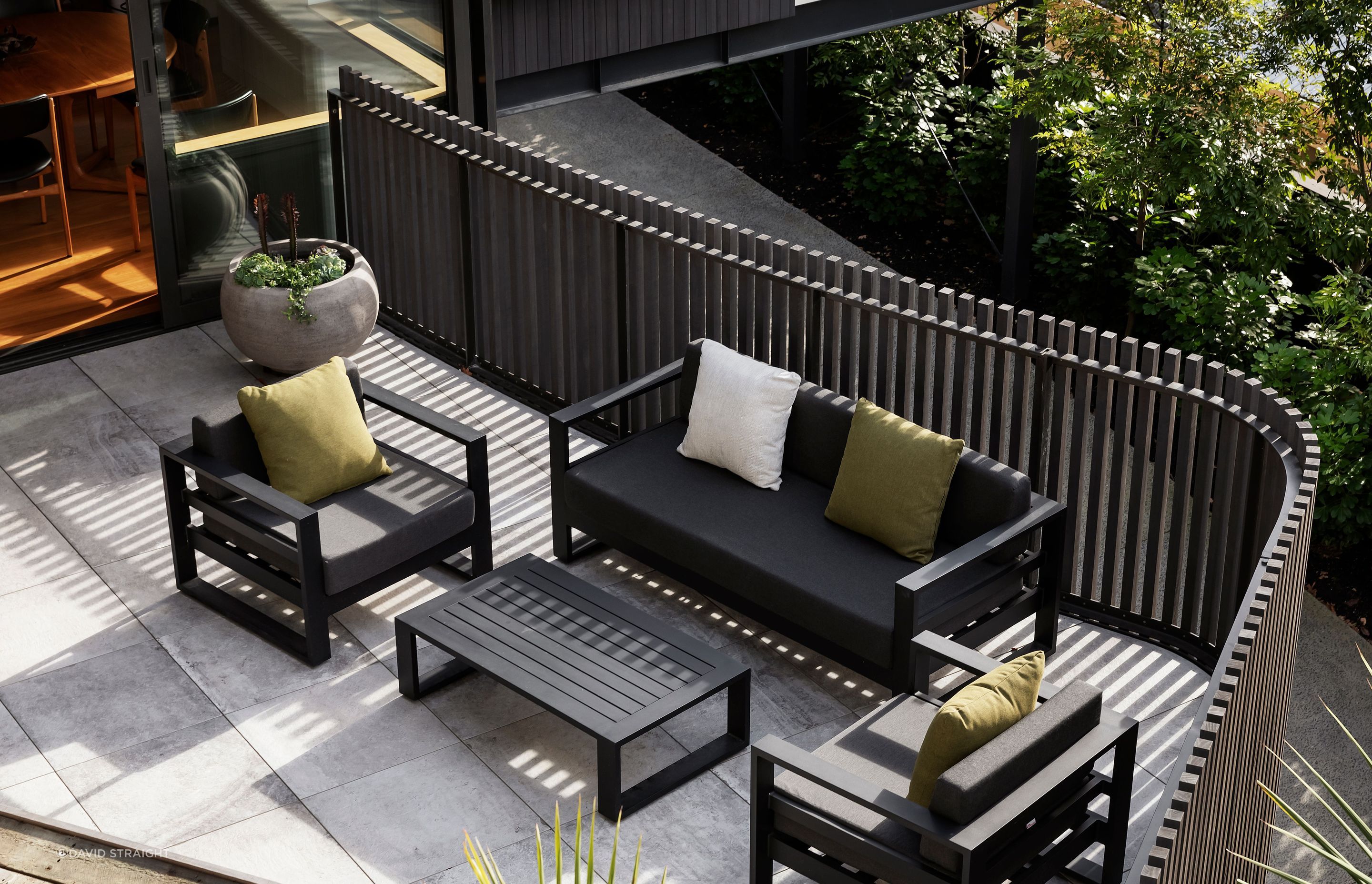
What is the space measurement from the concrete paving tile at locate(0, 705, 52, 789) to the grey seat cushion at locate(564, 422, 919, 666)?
254 cm

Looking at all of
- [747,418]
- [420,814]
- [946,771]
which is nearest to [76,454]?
[420,814]

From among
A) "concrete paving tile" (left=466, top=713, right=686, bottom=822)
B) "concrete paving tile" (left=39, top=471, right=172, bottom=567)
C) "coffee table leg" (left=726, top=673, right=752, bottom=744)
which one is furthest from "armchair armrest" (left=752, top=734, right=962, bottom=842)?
"concrete paving tile" (left=39, top=471, right=172, bottom=567)

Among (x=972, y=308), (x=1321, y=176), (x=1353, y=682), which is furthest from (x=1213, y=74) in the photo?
(x=972, y=308)

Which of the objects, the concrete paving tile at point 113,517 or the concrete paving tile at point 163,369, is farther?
the concrete paving tile at point 163,369

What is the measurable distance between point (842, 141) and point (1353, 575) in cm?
894

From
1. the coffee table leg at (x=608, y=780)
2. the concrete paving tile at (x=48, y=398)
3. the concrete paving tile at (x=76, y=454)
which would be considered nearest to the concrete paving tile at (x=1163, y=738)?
the coffee table leg at (x=608, y=780)

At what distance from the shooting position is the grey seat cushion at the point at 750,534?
650 centimetres

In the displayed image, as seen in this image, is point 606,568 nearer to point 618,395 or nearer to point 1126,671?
point 618,395

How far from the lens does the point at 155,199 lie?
942cm

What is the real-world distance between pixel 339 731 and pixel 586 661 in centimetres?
106

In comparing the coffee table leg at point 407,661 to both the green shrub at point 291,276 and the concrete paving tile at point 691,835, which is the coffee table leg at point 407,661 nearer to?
the concrete paving tile at point 691,835

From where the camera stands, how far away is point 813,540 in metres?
6.87

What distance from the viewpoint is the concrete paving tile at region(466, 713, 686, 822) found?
6.12m

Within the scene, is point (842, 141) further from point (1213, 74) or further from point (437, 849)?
point (437, 849)
